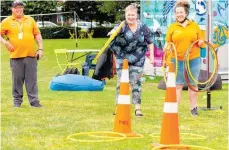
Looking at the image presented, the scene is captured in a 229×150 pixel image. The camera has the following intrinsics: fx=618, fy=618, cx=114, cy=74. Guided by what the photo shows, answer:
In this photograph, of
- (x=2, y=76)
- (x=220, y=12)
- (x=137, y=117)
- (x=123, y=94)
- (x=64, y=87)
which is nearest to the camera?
(x=123, y=94)

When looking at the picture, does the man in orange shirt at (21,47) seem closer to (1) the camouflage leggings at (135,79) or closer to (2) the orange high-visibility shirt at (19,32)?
(2) the orange high-visibility shirt at (19,32)

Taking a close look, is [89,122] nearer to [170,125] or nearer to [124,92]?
[124,92]

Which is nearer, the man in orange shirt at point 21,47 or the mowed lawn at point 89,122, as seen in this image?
the mowed lawn at point 89,122

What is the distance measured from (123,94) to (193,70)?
193 cm

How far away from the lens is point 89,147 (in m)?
7.20

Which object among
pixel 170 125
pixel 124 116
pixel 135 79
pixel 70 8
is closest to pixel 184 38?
pixel 135 79

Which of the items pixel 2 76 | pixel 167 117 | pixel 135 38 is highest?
pixel 135 38

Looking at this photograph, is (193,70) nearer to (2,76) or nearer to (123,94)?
(123,94)

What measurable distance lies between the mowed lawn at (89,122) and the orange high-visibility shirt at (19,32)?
3.25 feet

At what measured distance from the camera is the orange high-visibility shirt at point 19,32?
1062 centimetres

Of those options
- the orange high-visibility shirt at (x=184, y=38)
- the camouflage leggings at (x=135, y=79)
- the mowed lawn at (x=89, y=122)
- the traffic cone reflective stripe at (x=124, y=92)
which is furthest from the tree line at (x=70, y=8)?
the traffic cone reflective stripe at (x=124, y=92)

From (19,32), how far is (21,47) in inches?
10.3

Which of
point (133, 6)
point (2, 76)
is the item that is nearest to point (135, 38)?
point (133, 6)

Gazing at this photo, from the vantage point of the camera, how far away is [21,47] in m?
10.7
